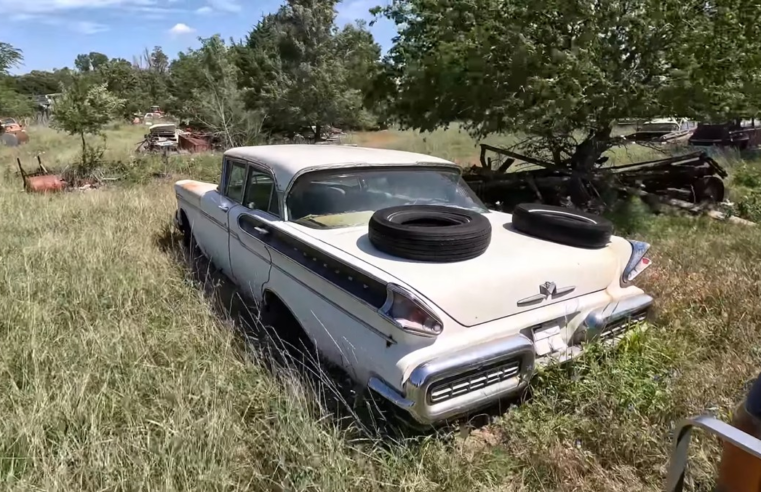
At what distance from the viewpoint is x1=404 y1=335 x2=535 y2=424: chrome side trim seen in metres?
2.41

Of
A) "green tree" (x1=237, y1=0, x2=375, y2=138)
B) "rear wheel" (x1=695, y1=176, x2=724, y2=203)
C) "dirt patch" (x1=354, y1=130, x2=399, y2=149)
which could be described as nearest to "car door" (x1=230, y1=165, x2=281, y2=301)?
"rear wheel" (x1=695, y1=176, x2=724, y2=203)

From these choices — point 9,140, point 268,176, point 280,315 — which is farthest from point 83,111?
point 280,315

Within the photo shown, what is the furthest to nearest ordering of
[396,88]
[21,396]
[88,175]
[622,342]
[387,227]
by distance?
[88,175], [396,88], [622,342], [387,227], [21,396]

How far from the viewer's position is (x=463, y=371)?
8.26 ft

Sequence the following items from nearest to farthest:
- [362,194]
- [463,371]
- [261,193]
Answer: [463,371] → [362,194] → [261,193]

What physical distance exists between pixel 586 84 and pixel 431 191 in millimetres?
3782

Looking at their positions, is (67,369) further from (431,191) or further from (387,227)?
(431,191)

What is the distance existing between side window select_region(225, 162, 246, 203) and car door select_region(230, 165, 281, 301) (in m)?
0.15

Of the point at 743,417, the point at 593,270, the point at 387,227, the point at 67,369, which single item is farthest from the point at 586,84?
the point at 67,369

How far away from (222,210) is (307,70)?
2760 cm

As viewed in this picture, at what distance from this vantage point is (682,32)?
643 centimetres

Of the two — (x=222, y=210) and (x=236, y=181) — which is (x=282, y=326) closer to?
(x=222, y=210)

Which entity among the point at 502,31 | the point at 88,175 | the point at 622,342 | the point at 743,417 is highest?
the point at 502,31

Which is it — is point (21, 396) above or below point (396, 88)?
below
